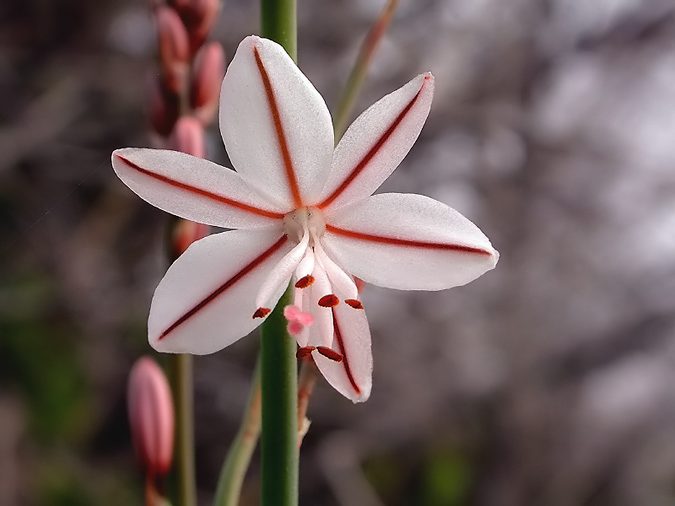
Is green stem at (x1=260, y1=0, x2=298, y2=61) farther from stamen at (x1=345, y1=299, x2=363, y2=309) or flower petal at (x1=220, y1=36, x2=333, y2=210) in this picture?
stamen at (x1=345, y1=299, x2=363, y2=309)

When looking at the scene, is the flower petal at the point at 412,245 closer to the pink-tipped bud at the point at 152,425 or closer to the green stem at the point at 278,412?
the green stem at the point at 278,412

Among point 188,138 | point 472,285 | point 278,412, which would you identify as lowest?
point 278,412

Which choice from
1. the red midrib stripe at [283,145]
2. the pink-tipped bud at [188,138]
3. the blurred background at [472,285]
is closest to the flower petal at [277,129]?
the red midrib stripe at [283,145]

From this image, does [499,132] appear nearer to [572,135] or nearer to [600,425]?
[572,135]

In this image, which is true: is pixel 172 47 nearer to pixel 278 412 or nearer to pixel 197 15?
pixel 197 15

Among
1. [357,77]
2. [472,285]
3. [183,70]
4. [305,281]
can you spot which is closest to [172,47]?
[183,70]

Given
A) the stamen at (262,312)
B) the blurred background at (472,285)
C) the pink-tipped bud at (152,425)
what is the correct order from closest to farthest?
the stamen at (262,312)
the pink-tipped bud at (152,425)
the blurred background at (472,285)
